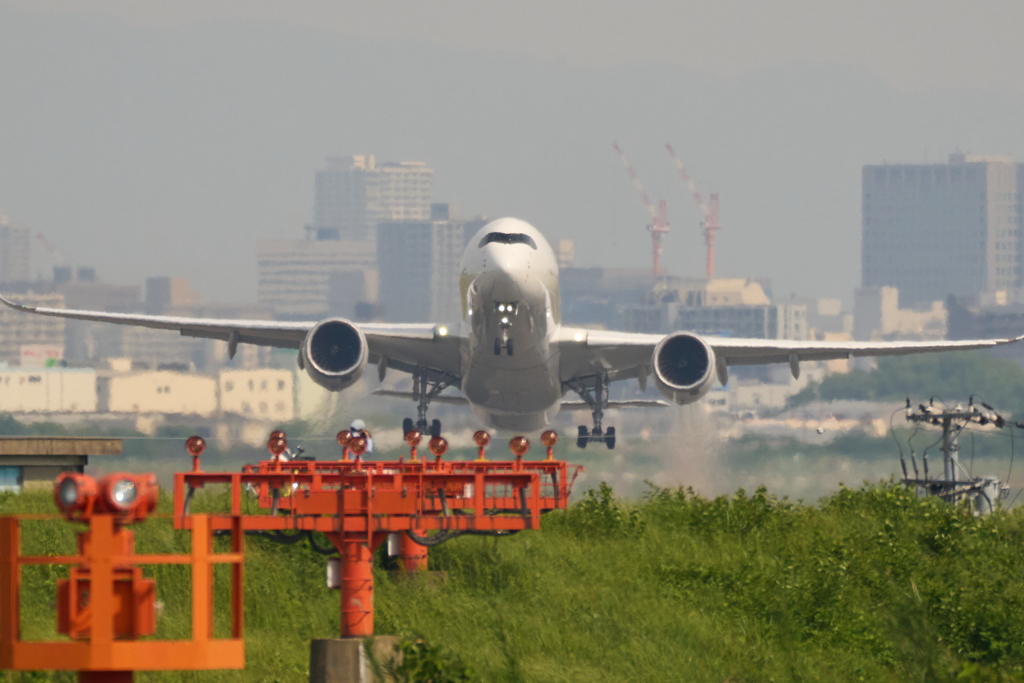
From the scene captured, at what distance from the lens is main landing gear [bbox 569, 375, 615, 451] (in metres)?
34.3

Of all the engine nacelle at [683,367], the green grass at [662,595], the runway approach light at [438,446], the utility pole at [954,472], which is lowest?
the green grass at [662,595]

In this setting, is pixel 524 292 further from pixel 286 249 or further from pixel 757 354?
pixel 286 249

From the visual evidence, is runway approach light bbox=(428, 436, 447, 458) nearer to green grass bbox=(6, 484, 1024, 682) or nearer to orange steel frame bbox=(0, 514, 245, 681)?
green grass bbox=(6, 484, 1024, 682)

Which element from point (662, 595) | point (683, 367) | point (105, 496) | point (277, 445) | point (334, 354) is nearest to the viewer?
point (105, 496)

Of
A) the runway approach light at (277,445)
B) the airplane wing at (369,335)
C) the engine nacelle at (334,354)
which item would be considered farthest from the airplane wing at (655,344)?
the runway approach light at (277,445)

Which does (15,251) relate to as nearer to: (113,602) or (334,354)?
(334,354)

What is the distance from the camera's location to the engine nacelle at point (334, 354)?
30.5 metres

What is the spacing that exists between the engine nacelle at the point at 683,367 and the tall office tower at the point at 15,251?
581 feet

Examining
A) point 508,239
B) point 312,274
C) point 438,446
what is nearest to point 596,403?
point 508,239

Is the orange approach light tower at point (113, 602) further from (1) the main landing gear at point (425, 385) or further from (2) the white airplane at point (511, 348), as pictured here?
(1) the main landing gear at point (425, 385)

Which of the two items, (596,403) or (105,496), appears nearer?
(105,496)

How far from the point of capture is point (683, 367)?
3123cm

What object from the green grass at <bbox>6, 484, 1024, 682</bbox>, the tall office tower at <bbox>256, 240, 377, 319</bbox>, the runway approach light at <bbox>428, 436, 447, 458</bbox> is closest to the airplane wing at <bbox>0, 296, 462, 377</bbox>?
the green grass at <bbox>6, 484, 1024, 682</bbox>

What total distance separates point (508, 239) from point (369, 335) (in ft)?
16.1
